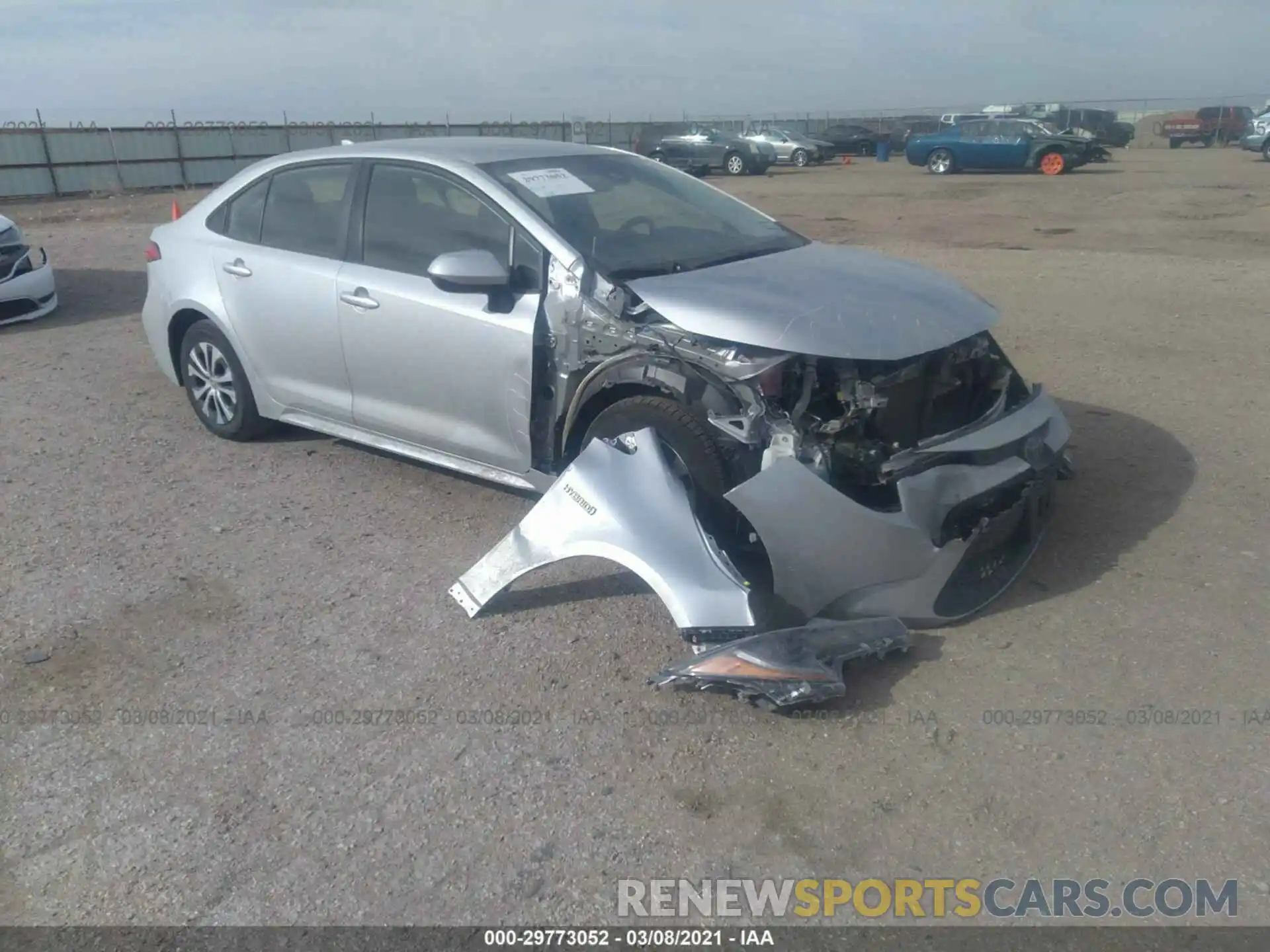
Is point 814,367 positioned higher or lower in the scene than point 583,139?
higher

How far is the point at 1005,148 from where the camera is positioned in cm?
2822

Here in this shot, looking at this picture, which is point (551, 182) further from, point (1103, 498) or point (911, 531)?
point (1103, 498)

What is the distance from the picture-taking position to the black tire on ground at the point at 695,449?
13.0ft

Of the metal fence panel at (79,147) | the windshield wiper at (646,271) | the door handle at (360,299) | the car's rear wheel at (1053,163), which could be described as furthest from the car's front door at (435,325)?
the car's rear wheel at (1053,163)

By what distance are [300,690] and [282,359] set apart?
2323 mm

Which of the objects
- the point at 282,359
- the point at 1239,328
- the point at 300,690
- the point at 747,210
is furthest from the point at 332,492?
the point at 1239,328

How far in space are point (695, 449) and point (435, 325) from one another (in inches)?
54.6

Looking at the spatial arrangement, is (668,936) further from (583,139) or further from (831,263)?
(583,139)

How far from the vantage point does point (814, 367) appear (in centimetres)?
386

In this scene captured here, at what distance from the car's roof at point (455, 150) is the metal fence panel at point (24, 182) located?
2251 centimetres

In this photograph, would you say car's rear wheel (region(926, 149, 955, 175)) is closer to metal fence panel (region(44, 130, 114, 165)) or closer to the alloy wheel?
metal fence panel (region(44, 130, 114, 165))

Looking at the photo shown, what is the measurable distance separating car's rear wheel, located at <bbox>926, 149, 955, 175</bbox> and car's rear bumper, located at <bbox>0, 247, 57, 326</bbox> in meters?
25.0

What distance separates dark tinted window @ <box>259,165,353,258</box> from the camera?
516cm

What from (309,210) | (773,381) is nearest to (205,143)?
(309,210)
